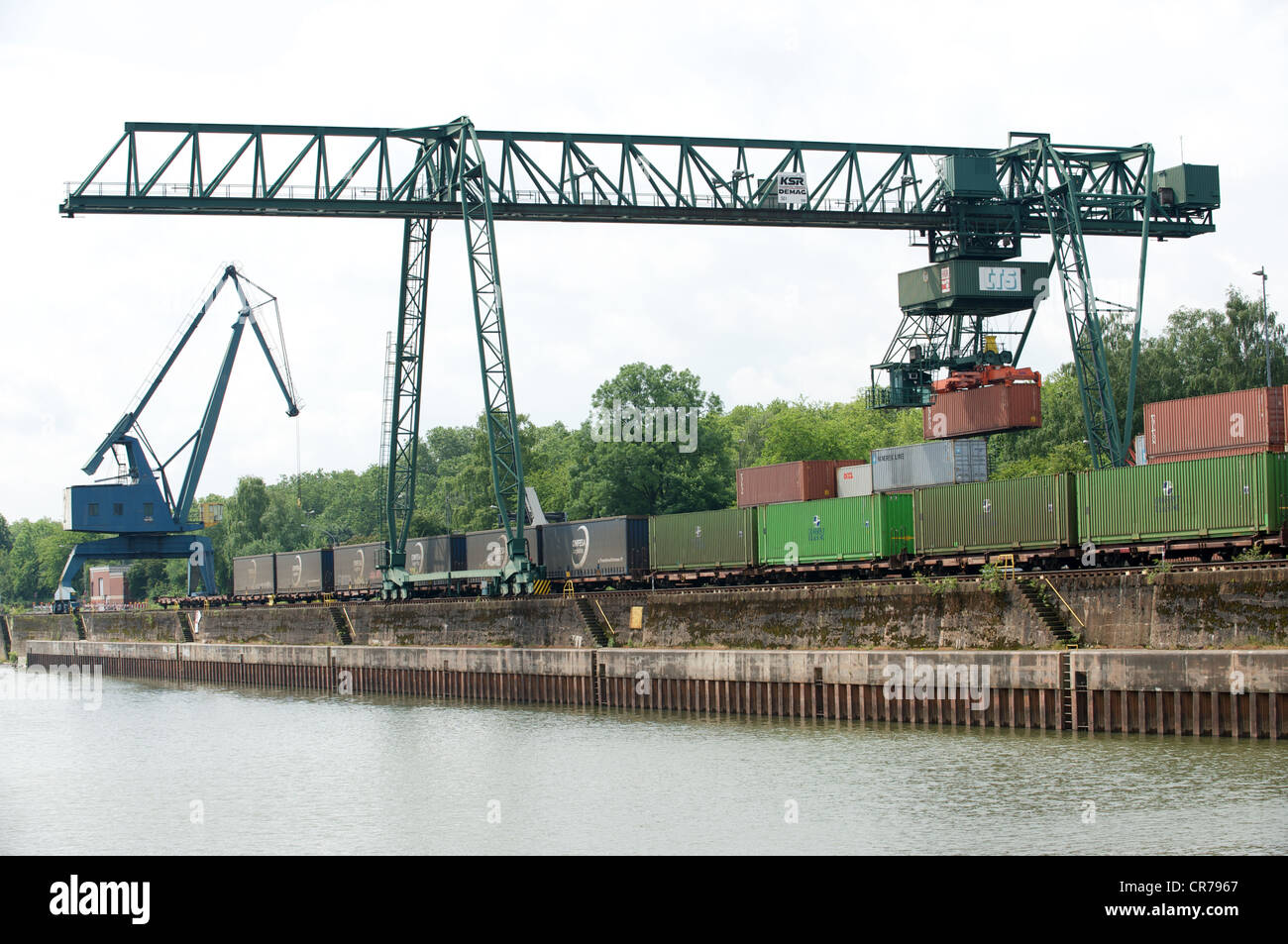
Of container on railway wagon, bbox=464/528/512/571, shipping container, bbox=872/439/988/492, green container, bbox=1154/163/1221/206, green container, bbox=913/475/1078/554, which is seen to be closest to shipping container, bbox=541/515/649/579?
container on railway wagon, bbox=464/528/512/571

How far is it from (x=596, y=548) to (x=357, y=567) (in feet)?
78.8

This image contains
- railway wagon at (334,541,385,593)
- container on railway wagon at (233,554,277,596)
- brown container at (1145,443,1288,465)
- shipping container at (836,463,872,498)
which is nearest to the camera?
brown container at (1145,443,1288,465)

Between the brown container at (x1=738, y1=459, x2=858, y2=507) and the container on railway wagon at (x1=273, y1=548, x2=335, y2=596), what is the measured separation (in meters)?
35.3

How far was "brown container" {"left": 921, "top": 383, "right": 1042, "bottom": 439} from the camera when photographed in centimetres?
5691

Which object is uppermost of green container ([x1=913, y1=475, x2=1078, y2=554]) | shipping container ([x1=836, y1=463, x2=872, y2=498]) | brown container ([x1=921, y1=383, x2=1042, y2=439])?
brown container ([x1=921, y1=383, x2=1042, y2=439])

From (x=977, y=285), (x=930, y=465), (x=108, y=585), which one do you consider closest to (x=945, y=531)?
(x=930, y=465)

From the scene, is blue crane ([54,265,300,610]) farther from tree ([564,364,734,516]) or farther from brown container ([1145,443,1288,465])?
brown container ([1145,443,1288,465])

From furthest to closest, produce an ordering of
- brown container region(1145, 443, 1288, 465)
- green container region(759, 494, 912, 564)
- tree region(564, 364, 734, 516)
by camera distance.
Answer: tree region(564, 364, 734, 516), green container region(759, 494, 912, 564), brown container region(1145, 443, 1288, 465)

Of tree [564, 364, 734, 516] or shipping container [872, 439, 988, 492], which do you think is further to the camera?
tree [564, 364, 734, 516]

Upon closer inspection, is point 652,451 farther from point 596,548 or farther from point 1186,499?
point 1186,499

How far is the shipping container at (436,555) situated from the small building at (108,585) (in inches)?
2758

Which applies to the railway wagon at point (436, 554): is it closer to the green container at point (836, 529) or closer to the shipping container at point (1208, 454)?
the green container at point (836, 529)
